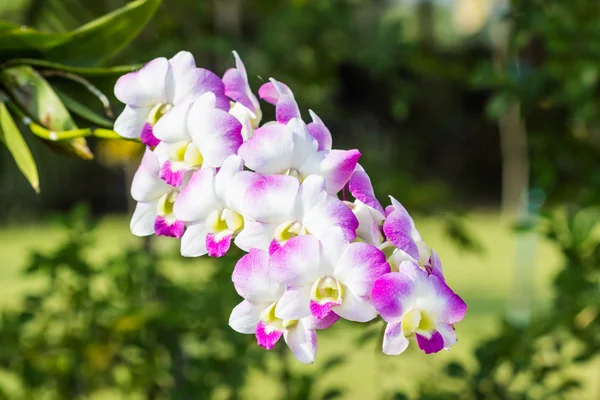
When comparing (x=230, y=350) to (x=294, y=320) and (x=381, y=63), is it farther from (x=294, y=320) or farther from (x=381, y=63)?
(x=294, y=320)

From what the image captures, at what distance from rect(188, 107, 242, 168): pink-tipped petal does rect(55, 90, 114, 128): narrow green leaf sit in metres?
0.16

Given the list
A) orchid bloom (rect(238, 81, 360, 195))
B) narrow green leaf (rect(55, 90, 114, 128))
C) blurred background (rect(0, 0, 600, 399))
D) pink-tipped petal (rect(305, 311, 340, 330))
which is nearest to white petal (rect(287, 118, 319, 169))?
orchid bloom (rect(238, 81, 360, 195))

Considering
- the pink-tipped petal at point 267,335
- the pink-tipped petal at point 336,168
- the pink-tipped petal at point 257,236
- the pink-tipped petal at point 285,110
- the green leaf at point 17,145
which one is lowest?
the green leaf at point 17,145

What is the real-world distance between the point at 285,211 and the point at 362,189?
0.20 ft

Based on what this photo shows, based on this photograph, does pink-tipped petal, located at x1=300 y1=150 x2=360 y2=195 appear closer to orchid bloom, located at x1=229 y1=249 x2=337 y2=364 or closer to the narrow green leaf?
orchid bloom, located at x1=229 y1=249 x2=337 y2=364

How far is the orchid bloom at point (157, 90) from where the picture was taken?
586 mm

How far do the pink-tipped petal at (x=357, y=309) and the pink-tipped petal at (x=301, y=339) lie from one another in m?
0.04

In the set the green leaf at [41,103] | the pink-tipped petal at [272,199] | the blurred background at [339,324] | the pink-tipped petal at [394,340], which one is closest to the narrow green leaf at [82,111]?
the green leaf at [41,103]

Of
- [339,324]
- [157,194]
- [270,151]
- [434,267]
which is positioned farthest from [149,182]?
[339,324]

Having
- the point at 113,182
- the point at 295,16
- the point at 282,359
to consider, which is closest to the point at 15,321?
the point at 282,359

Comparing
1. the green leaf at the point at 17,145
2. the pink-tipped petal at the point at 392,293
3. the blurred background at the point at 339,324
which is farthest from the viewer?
the blurred background at the point at 339,324

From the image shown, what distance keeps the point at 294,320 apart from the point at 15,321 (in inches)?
40.0

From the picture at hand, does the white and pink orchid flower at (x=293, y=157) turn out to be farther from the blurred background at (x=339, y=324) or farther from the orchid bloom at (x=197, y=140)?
the blurred background at (x=339, y=324)

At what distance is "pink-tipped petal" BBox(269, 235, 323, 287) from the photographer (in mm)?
480
